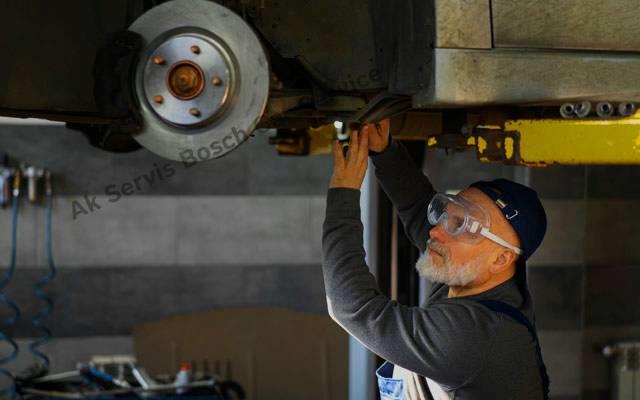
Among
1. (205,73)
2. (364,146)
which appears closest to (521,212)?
(364,146)

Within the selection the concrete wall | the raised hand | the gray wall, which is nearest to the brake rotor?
the raised hand

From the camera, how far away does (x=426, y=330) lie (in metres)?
1.90

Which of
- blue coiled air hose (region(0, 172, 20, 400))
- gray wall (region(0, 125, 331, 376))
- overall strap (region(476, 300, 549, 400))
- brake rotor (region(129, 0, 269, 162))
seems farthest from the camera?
gray wall (region(0, 125, 331, 376))

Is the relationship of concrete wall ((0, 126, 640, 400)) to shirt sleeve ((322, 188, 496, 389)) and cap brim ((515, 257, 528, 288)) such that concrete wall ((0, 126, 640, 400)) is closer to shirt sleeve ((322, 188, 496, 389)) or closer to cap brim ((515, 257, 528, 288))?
cap brim ((515, 257, 528, 288))

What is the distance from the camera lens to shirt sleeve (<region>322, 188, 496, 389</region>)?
6.15 feet

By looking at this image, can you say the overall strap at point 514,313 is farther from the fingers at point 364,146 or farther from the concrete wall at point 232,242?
the concrete wall at point 232,242

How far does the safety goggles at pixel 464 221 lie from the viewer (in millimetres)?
2068

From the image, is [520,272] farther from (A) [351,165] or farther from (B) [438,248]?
(A) [351,165]

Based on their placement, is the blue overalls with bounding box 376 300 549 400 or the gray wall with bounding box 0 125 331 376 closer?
the blue overalls with bounding box 376 300 549 400

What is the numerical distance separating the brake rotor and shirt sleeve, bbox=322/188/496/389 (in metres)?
0.37

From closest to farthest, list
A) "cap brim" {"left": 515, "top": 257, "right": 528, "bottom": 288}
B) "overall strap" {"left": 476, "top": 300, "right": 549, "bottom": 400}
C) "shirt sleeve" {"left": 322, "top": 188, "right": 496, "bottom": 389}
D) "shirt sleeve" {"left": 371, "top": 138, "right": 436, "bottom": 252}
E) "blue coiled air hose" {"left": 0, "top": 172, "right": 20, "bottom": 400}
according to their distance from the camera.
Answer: "shirt sleeve" {"left": 322, "top": 188, "right": 496, "bottom": 389}, "overall strap" {"left": 476, "top": 300, "right": 549, "bottom": 400}, "cap brim" {"left": 515, "top": 257, "right": 528, "bottom": 288}, "shirt sleeve" {"left": 371, "top": 138, "right": 436, "bottom": 252}, "blue coiled air hose" {"left": 0, "top": 172, "right": 20, "bottom": 400}

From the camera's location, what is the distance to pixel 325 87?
195 cm

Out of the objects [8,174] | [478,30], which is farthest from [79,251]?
[478,30]

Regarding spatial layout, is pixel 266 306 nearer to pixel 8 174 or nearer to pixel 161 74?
pixel 8 174
